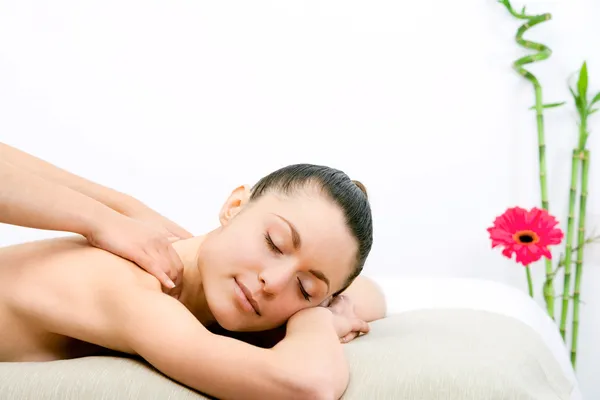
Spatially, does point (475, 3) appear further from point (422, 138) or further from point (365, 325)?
point (365, 325)

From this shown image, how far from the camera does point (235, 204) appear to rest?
57.7 inches

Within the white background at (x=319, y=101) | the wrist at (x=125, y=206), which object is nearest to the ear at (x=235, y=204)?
the wrist at (x=125, y=206)

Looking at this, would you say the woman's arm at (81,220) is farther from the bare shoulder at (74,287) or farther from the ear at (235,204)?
the ear at (235,204)

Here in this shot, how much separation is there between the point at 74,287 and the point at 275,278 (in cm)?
34

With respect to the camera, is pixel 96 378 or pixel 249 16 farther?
pixel 249 16

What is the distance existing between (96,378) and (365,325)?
1.99 ft

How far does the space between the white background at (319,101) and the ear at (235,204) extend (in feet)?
4.96

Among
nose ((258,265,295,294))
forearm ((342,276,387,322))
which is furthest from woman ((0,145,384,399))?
forearm ((342,276,387,322))

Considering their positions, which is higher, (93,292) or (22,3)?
(22,3)

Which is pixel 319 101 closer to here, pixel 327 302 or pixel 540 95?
pixel 540 95

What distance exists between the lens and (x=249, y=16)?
2.97 m

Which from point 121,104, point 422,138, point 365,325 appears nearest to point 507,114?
point 422,138

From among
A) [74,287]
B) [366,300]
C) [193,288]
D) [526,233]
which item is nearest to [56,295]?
[74,287]

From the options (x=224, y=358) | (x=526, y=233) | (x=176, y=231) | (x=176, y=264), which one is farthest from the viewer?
(x=526, y=233)
